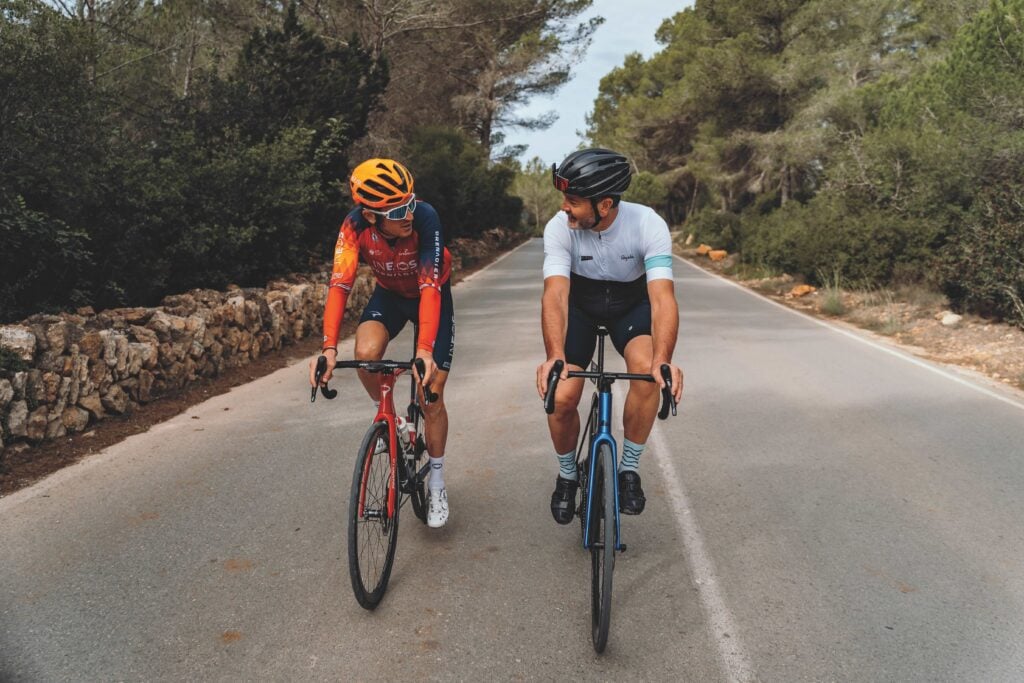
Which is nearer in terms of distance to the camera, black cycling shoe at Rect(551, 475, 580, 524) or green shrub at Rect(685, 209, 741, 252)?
black cycling shoe at Rect(551, 475, 580, 524)

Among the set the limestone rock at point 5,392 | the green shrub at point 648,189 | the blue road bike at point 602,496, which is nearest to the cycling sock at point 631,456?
the blue road bike at point 602,496

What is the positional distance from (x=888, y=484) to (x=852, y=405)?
2.41m

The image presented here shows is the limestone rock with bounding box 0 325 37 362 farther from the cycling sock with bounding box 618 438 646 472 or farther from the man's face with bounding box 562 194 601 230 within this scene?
the cycling sock with bounding box 618 438 646 472

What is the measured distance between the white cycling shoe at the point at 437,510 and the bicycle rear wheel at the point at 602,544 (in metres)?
1.09

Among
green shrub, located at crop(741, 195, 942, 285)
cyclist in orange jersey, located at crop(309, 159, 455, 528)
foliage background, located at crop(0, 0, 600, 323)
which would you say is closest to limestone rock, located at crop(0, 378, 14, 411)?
foliage background, located at crop(0, 0, 600, 323)

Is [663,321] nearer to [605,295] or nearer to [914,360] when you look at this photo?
[605,295]

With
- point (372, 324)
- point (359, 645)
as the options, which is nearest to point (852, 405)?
point (372, 324)

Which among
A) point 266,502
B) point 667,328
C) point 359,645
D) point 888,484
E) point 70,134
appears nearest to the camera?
point 359,645

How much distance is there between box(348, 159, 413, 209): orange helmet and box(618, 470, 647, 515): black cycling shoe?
1.69 meters

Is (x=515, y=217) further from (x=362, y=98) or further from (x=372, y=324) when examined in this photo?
(x=372, y=324)

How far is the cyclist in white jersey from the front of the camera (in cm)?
330

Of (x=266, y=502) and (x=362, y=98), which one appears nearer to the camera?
(x=266, y=502)

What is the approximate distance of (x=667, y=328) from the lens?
10.8 ft

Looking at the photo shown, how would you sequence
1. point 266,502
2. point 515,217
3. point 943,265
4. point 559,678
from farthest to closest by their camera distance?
1. point 515,217
2. point 943,265
3. point 266,502
4. point 559,678
